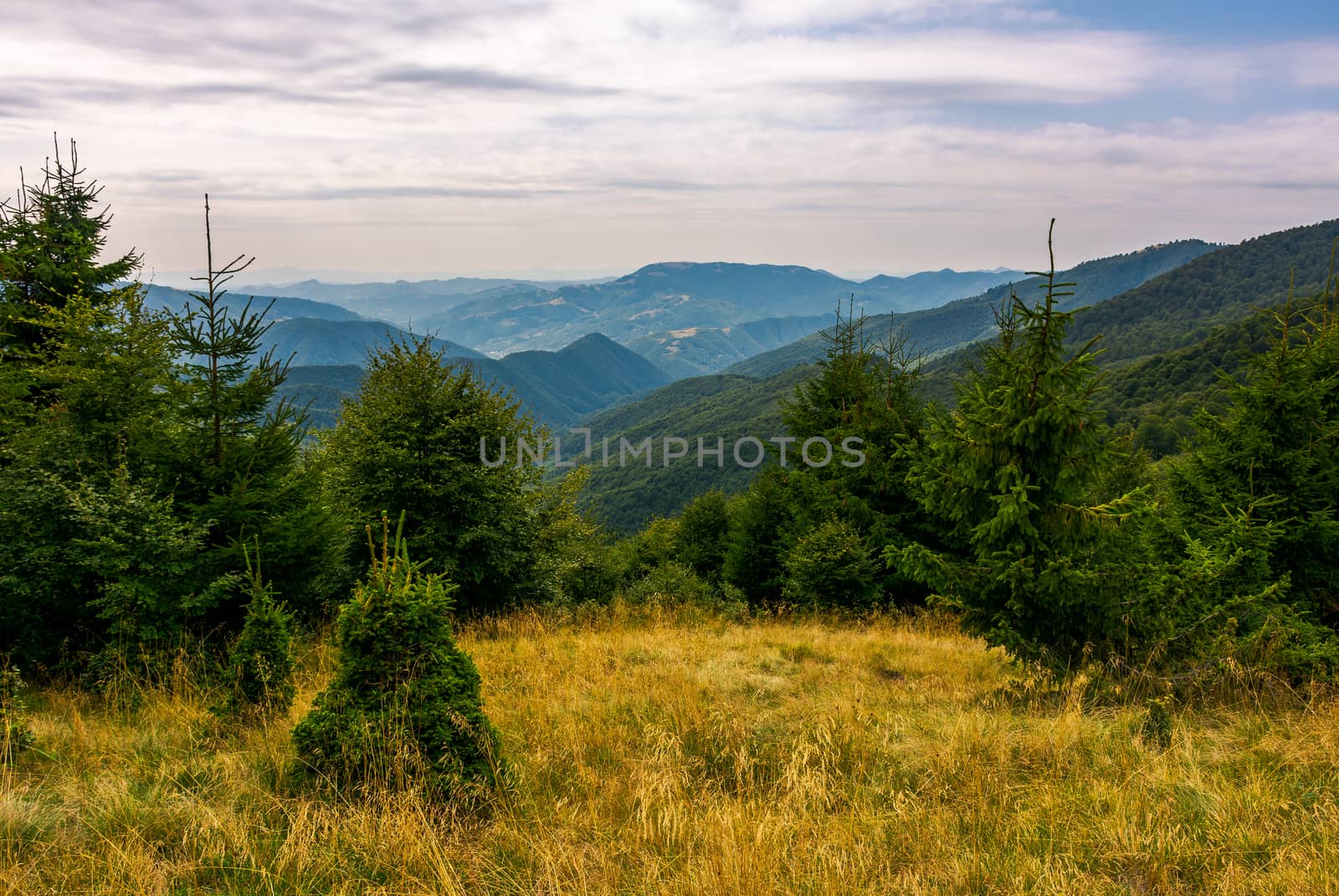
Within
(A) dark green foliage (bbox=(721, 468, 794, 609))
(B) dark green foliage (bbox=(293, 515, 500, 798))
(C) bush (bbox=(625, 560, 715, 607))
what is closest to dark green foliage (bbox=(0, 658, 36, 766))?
(B) dark green foliage (bbox=(293, 515, 500, 798))

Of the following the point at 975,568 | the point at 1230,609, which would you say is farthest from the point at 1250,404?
the point at 975,568

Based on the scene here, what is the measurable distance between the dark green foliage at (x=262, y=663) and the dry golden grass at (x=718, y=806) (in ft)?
0.91

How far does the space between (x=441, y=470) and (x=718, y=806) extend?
955 centimetres

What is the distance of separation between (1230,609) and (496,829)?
8820mm

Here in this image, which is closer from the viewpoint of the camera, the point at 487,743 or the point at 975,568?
the point at 487,743

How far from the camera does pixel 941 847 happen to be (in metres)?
3.60

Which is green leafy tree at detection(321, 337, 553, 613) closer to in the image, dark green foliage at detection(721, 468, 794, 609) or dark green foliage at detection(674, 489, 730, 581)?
dark green foliage at detection(721, 468, 794, 609)

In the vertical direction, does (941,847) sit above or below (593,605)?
above

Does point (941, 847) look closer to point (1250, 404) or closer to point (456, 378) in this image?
point (1250, 404)

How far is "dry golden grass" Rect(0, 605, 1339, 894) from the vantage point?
129 inches

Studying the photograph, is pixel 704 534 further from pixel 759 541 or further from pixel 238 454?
pixel 238 454

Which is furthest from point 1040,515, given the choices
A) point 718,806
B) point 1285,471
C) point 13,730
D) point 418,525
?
point 418,525

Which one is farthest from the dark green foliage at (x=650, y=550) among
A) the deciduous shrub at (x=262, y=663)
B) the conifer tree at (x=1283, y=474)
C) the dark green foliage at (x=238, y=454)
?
the deciduous shrub at (x=262, y=663)

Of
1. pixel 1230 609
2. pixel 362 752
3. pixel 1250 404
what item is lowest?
pixel 1230 609
